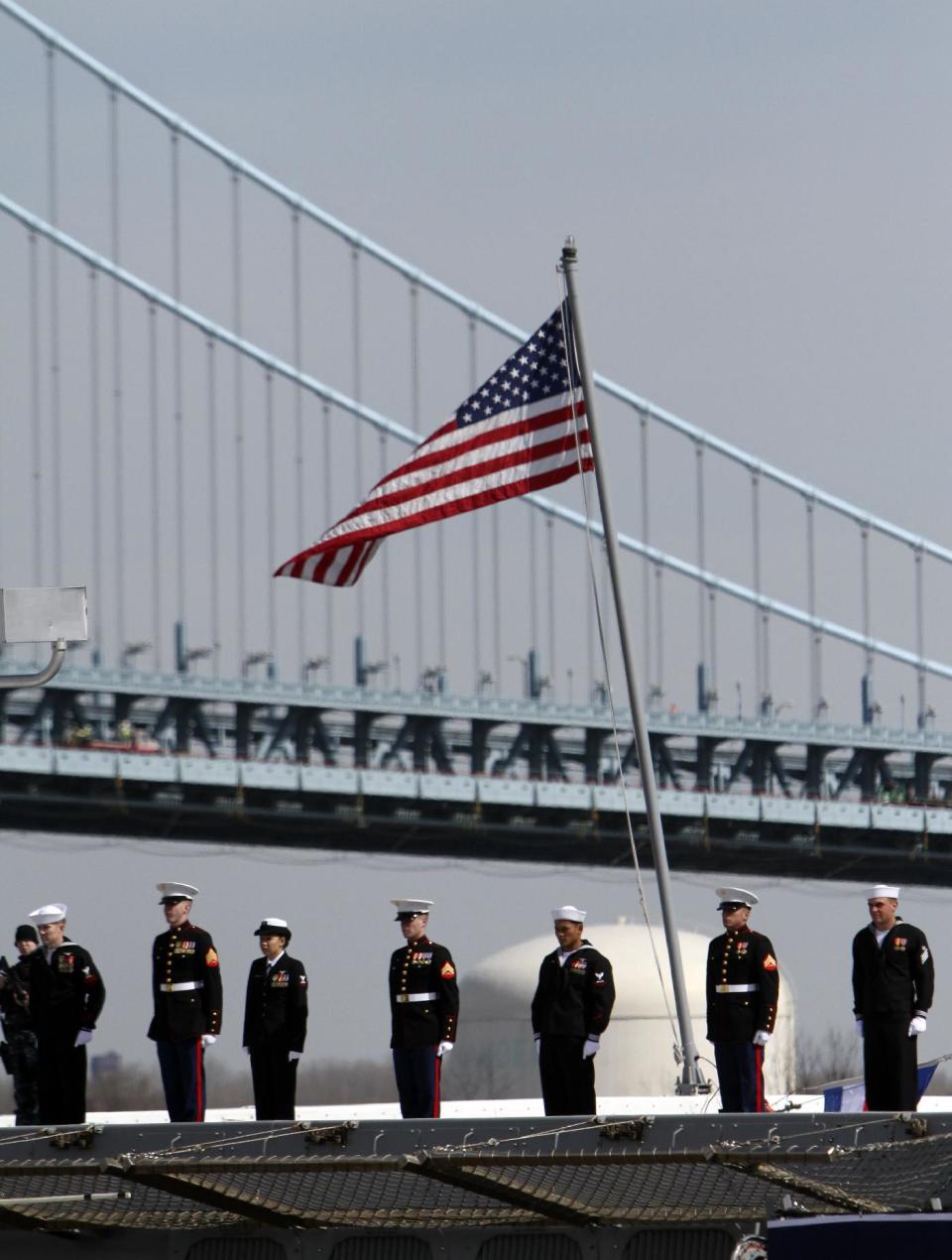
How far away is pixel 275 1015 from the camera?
12484mm

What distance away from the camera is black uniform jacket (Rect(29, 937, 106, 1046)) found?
12539mm

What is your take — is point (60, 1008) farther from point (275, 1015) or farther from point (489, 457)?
point (489, 457)

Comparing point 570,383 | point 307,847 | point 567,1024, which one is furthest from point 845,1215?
point 307,847

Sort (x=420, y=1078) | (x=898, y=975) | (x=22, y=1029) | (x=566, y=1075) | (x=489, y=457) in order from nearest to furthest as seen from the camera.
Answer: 1. (x=898, y=975)
2. (x=566, y=1075)
3. (x=420, y=1078)
4. (x=22, y=1029)
5. (x=489, y=457)

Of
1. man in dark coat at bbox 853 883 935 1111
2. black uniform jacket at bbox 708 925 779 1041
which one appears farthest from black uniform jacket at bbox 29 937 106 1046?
man in dark coat at bbox 853 883 935 1111

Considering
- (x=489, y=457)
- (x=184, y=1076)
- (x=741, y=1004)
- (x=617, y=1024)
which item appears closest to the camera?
(x=741, y=1004)

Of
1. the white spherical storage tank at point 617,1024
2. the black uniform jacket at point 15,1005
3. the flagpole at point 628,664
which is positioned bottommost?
the white spherical storage tank at point 617,1024

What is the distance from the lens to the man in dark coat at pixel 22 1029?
1312 centimetres

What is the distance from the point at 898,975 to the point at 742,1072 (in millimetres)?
1043

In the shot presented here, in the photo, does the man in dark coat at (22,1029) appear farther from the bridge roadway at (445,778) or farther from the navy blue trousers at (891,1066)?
the bridge roadway at (445,778)

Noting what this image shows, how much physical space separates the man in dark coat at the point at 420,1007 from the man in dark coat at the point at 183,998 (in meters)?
0.88

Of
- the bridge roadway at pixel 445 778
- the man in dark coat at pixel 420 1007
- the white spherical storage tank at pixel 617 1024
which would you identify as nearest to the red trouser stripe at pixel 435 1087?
the man in dark coat at pixel 420 1007

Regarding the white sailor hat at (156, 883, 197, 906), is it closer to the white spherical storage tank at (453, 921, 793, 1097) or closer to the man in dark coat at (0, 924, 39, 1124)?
the man in dark coat at (0, 924, 39, 1124)

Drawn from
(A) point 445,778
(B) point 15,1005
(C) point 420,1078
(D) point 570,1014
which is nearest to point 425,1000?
(C) point 420,1078
